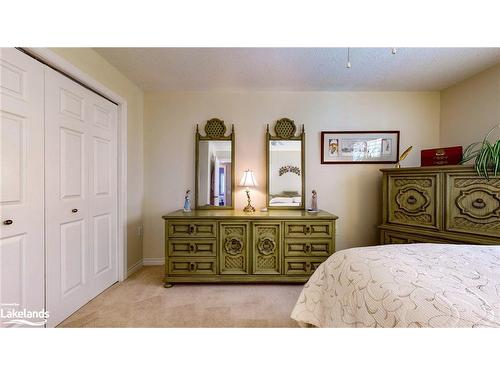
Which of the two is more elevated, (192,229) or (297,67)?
(297,67)

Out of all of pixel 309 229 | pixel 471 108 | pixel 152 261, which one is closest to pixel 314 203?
pixel 309 229

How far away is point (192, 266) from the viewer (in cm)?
224

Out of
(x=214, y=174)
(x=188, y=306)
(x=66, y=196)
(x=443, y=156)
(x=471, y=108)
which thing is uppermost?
(x=471, y=108)

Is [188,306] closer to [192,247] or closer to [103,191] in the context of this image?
[192,247]

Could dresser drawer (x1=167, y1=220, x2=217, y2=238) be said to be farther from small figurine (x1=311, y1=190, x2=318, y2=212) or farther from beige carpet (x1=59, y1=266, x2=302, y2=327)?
small figurine (x1=311, y1=190, x2=318, y2=212)

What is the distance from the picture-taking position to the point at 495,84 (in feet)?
6.95

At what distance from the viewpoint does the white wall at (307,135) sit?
2.74m

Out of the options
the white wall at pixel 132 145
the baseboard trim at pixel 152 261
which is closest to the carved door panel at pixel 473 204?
the baseboard trim at pixel 152 261

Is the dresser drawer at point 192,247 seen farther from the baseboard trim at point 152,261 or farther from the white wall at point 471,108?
the white wall at point 471,108

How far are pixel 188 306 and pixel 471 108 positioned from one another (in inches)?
149

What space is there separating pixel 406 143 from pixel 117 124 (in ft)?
12.0
